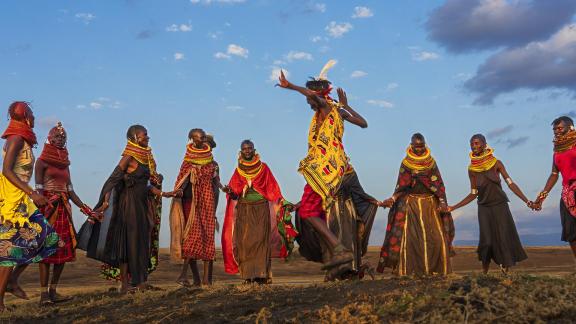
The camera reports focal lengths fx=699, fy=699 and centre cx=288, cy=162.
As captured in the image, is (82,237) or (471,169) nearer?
(82,237)

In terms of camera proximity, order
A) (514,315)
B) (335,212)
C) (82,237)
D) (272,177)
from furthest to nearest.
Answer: (272,177), (82,237), (335,212), (514,315)

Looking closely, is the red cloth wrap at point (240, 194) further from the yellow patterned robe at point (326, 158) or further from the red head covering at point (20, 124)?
the red head covering at point (20, 124)

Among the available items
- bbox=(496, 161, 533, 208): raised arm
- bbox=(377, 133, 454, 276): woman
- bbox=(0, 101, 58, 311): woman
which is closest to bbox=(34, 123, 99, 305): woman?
bbox=(0, 101, 58, 311): woman

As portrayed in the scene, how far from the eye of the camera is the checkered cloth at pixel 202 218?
1095 centimetres

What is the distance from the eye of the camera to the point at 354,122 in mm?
9734

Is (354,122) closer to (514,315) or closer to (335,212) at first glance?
(335,212)

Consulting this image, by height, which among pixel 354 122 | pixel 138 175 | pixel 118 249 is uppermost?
pixel 354 122

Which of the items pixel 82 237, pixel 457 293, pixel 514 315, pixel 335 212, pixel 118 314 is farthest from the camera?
pixel 82 237

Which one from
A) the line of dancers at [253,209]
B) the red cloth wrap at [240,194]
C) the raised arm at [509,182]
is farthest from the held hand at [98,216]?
the raised arm at [509,182]

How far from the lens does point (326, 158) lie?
9.26m

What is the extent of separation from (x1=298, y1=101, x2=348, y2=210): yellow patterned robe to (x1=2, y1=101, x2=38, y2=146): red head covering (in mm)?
3466

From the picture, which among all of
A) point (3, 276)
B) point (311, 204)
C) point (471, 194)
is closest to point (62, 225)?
point (3, 276)

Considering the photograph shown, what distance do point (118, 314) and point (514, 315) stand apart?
422cm

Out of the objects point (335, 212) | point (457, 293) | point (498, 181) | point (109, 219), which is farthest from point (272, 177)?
point (457, 293)
